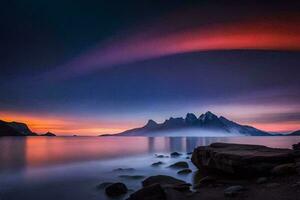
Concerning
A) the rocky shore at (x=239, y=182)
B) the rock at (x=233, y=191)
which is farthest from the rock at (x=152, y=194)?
the rock at (x=233, y=191)

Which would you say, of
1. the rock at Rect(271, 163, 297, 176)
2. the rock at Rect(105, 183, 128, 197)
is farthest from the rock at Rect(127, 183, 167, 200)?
the rock at Rect(271, 163, 297, 176)

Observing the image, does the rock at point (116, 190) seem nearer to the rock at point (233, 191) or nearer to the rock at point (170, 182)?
the rock at point (170, 182)

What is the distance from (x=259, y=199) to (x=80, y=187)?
19889 mm

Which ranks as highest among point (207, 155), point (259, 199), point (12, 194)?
point (207, 155)

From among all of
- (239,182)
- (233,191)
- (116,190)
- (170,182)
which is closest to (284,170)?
(239,182)

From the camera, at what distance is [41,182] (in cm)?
3300

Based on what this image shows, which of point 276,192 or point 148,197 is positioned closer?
point 276,192

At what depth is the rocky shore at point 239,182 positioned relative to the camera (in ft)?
49.0

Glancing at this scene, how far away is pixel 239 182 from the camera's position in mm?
20156

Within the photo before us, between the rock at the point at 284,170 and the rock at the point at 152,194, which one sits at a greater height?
the rock at the point at 284,170

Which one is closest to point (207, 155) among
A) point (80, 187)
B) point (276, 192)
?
point (80, 187)

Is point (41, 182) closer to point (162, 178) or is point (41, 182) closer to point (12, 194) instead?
point (12, 194)

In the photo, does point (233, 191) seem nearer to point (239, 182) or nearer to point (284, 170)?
point (239, 182)

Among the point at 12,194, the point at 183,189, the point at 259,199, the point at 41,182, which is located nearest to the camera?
the point at 259,199
